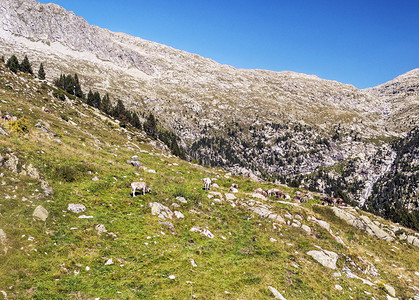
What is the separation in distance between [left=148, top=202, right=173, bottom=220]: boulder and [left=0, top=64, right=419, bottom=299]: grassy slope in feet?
2.67

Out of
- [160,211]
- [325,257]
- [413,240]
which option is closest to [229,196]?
[160,211]

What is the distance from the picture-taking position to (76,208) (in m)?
17.5

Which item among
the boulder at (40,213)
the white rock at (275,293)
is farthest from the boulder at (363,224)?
the boulder at (40,213)

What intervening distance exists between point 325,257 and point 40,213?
76.0ft

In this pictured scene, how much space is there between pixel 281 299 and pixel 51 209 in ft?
55.3

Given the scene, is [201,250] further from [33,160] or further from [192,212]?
[33,160]

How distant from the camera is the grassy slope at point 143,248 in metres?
11.9

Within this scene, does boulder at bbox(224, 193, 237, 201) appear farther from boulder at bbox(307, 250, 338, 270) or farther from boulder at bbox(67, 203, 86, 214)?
boulder at bbox(67, 203, 86, 214)

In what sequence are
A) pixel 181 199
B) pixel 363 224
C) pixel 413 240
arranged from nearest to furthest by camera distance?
pixel 181 199 < pixel 363 224 < pixel 413 240

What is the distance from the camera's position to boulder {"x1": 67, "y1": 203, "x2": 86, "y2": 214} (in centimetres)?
1720

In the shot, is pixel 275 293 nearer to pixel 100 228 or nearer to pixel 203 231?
pixel 203 231

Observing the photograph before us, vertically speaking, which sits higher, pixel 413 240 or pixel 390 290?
pixel 413 240

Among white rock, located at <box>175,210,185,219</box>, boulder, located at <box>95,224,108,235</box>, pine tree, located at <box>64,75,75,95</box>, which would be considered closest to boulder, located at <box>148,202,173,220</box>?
white rock, located at <box>175,210,185,219</box>

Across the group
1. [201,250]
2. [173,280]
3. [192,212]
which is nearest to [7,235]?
[173,280]
